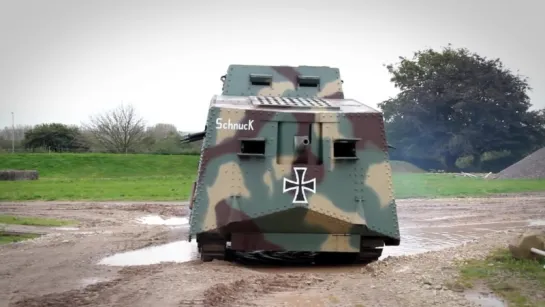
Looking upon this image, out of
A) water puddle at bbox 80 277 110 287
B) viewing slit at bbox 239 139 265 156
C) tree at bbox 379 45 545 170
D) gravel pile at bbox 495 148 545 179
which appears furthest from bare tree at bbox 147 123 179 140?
water puddle at bbox 80 277 110 287

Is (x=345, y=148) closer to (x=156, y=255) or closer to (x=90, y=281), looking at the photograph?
(x=156, y=255)

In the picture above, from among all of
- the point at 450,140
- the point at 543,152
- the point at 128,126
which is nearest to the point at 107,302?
the point at 543,152

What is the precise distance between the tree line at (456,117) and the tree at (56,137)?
0.07 meters

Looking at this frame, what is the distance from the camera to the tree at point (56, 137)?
165 ft

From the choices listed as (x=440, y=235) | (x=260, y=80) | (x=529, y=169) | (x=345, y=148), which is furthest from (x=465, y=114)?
(x=345, y=148)

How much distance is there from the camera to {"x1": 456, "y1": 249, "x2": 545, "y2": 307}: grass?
334 inches

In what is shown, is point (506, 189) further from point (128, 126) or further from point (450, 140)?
point (128, 126)

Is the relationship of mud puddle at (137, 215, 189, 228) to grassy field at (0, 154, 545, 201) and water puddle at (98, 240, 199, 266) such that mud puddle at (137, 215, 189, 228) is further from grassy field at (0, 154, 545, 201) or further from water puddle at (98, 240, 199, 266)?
grassy field at (0, 154, 545, 201)

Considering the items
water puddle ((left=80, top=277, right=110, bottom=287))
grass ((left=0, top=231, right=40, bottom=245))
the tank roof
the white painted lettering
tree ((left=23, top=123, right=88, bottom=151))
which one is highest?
tree ((left=23, top=123, right=88, bottom=151))

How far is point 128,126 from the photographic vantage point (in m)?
63.0

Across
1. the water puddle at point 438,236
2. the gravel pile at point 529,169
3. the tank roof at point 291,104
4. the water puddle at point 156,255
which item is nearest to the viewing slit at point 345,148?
the tank roof at point 291,104

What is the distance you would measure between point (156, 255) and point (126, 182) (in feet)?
88.3

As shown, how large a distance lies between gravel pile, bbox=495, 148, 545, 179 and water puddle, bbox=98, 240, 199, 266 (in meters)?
28.5

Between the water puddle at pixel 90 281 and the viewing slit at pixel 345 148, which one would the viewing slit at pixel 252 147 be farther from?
the water puddle at pixel 90 281
